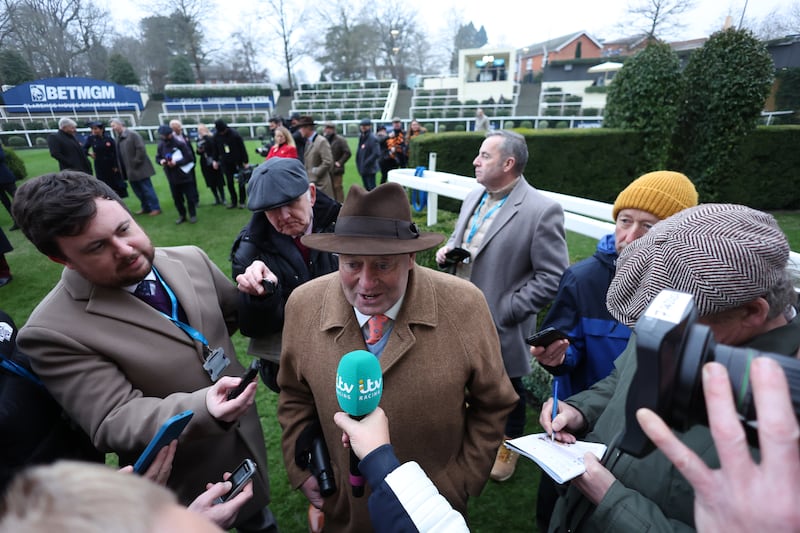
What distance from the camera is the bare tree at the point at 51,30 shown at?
481cm

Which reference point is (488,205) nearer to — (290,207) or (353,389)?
(290,207)

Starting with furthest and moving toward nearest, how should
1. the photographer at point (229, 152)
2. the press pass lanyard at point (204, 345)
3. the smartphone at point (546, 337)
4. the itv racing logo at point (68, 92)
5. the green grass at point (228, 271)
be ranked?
the photographer at point (229, 152) → the itv racing logo at point (68, 92) → the green grass at point (228, 271) → the smartphone at point (546, 337) → the press pass lanyard at point (204, 345)

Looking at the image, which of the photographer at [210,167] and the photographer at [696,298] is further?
the photographer at [210,167]

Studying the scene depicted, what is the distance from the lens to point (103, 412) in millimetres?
1532

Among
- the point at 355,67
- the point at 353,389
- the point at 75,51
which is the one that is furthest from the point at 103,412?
the point at 355,67

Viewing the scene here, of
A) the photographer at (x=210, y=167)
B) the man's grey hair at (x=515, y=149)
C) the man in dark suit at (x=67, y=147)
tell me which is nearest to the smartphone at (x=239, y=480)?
the man's grey hair at (x=515, y=149)


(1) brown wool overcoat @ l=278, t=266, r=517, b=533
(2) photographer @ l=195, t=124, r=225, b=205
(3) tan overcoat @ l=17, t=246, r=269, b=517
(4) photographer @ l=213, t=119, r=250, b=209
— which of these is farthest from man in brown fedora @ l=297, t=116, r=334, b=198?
(1) brown wool overcoat @ l=278, t=266, r=517, b=533

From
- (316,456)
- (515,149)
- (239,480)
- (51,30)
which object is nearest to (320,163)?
(51,30)

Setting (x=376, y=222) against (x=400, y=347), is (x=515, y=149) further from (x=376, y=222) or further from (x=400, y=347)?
(x=400, y=347)

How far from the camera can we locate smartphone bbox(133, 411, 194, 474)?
130cm

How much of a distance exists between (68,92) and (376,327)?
564 inches

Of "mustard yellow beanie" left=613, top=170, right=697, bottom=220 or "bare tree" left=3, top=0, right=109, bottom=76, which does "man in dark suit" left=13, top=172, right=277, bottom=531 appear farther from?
"bare tree" left=3, top=0, right=109, bottom=76

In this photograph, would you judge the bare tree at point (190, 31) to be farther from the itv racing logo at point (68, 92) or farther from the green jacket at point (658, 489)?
the green jacket at point (658, 489)

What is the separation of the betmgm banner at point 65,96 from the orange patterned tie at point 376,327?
7.56 metres
